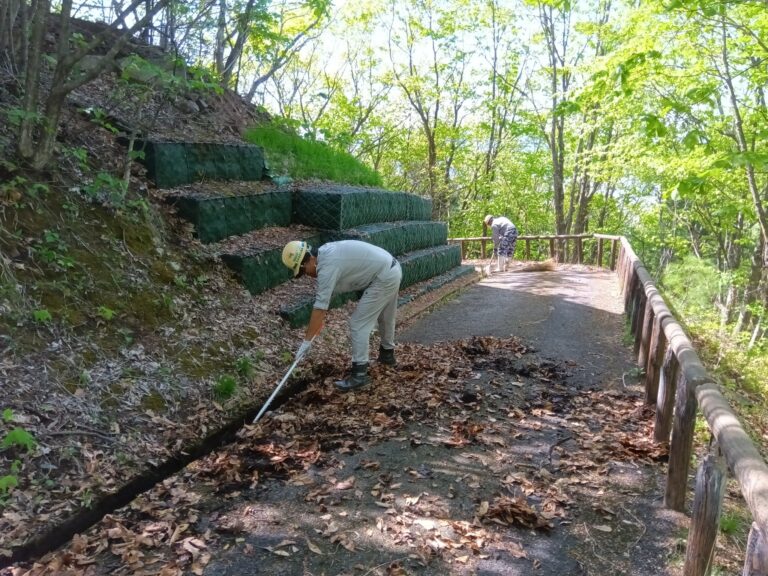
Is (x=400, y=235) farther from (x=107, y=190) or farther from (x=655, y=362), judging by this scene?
(x=655, y=362)

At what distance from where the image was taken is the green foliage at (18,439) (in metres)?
3.36

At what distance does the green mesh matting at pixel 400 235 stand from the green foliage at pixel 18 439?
18.9 ft

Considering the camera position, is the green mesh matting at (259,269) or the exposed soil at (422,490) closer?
the exposed soil at (422,490)

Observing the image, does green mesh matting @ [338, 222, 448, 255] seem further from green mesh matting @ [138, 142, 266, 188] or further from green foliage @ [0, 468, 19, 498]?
green foliage @ [0, 468, 19, 498]

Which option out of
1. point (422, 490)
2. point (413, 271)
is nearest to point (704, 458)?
point (422, 490)

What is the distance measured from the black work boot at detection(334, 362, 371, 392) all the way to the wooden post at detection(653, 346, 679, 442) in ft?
8.97

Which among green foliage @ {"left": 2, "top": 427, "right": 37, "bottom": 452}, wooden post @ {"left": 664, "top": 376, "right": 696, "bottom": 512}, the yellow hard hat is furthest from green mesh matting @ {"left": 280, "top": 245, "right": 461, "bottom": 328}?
wooden post @ {"left": 664, "top": 376, "right": 696, "bottom": 512}

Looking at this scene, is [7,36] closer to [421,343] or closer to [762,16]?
[421,343]

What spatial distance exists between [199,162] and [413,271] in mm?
4945

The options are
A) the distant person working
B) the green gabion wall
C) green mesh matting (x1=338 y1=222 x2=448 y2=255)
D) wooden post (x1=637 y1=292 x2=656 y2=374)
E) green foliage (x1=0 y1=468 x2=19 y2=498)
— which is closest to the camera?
green foliage (x1=0 y1=468 x2=19 y2=498)

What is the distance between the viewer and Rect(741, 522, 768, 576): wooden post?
73.5 inches

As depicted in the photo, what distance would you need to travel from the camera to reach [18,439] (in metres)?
3.37

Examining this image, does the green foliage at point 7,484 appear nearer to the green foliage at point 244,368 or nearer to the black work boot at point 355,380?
the green foliage at point 244,368

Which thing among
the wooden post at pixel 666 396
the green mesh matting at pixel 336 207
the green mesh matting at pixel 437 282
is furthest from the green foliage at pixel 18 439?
the green mesh matting at pixel 437 282
